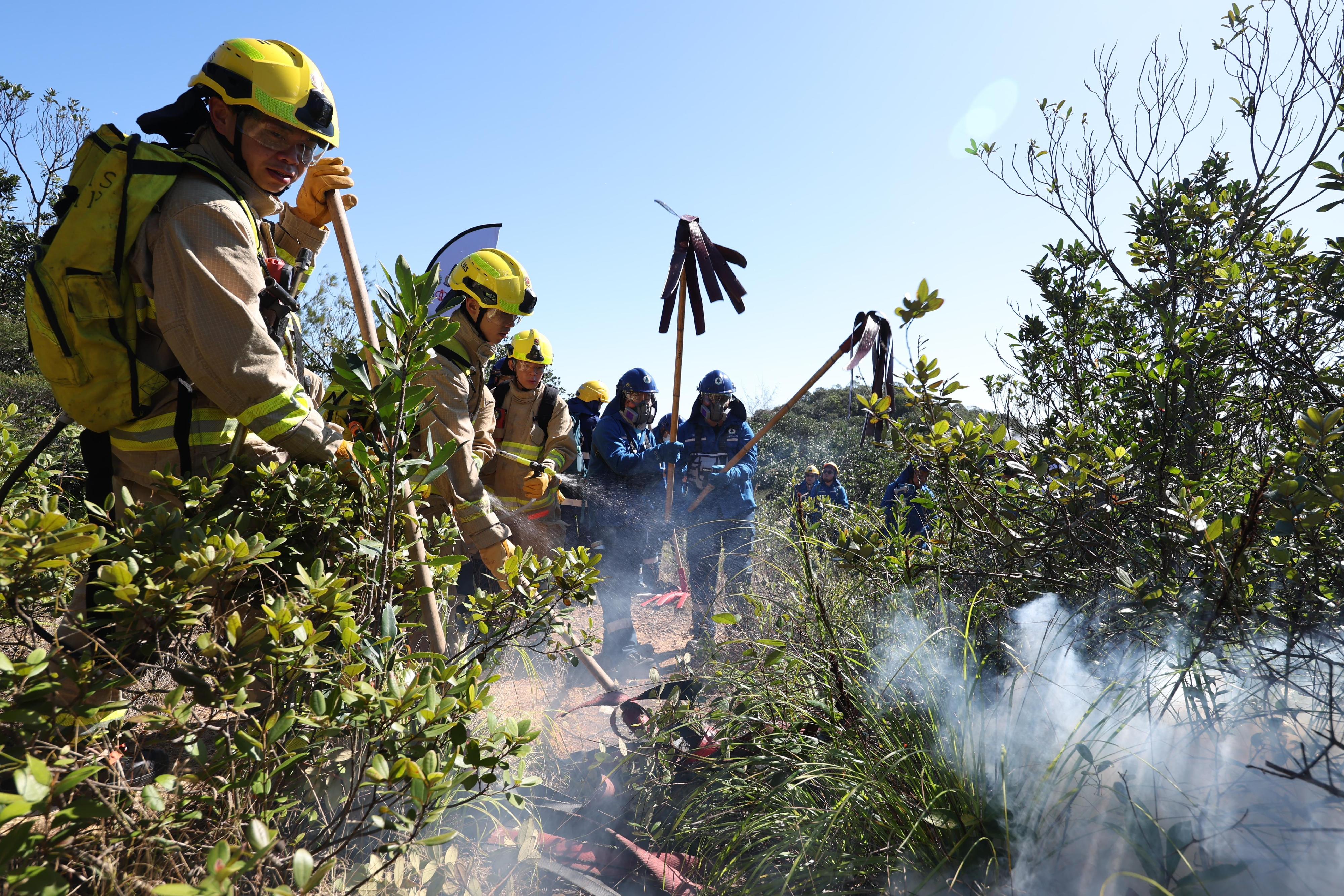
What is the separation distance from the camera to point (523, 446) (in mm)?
4938

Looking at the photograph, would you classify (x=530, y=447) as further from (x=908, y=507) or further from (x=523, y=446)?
(x=908, y=507)

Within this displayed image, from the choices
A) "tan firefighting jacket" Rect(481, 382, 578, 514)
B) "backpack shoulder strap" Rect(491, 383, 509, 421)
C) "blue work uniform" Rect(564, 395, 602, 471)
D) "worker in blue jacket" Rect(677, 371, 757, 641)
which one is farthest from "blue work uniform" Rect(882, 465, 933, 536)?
"blue work uniform" Rect(564, 395, 602, 471)

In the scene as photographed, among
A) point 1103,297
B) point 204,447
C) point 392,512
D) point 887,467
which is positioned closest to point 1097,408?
point 1103,297

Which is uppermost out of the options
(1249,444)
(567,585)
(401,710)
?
(1249,444)

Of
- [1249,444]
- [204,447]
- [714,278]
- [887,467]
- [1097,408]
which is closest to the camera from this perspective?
[204,447]

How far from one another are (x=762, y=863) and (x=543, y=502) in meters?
3.35

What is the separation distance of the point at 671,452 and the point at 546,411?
1.09 meters

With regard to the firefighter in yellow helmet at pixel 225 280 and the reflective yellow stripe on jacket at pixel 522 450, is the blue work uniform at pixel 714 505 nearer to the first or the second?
the reflective yellow stripe on jacket at pixel 522 450

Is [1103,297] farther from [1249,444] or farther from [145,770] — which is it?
→ [145,770]

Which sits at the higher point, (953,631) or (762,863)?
(953,631)

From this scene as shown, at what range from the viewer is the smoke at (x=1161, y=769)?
4.57 ft

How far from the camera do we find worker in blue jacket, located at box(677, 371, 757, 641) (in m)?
5.45

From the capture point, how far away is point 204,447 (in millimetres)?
2037

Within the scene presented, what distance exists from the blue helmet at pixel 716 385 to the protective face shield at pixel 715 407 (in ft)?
0.06
